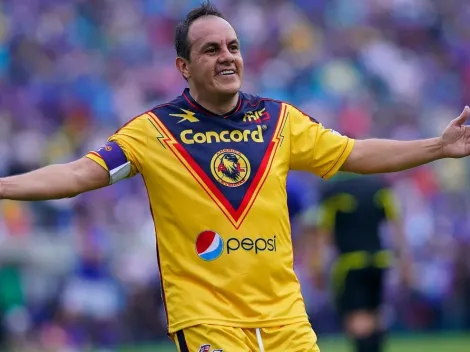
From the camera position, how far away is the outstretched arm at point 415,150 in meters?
5.77

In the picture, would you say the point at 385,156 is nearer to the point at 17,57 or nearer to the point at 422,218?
the point at 422,218

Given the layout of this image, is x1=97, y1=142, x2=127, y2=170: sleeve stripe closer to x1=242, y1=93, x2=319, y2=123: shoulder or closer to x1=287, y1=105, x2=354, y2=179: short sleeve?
x1=242, y1=93, x2=319, y2=123: shoulder

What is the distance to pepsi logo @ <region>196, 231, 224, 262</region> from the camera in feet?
18.4

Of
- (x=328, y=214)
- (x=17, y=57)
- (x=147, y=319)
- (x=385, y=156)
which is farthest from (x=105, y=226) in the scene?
(x=385, y=156)

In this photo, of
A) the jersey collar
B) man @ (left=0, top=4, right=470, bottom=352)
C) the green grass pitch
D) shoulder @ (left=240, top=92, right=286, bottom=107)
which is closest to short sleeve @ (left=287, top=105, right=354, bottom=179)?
man @ (left=0, top=4, right=470, bottom=352)

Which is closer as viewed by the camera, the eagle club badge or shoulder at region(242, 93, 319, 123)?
the eagle club badge


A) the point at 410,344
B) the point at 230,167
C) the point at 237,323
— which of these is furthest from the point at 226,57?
the point at 410,344

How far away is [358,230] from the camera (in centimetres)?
1086

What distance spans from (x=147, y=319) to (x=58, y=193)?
9.92 m

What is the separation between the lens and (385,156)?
5824 millimetres

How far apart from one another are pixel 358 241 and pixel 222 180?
538 cm

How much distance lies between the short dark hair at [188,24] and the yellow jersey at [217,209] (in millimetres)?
342

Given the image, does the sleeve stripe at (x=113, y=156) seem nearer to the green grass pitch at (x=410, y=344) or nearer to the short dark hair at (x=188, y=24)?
the short dark hair at (x=188, y=24)

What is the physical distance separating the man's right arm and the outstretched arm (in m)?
1.32
